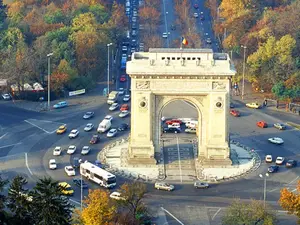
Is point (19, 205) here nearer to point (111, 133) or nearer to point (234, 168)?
point (234, 168)

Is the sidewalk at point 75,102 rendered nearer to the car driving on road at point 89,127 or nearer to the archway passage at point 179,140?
the car driving on road at point 89,127

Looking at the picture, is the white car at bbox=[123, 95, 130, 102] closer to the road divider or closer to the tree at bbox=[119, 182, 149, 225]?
the road divider

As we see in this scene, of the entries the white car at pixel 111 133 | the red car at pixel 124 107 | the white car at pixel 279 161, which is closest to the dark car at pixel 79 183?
the white car at pixel 111 133

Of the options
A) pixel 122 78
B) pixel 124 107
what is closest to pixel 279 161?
pixel 124 107

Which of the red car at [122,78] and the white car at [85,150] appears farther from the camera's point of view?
the red car at [122,78]

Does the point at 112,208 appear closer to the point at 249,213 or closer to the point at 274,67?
the point at 249,213

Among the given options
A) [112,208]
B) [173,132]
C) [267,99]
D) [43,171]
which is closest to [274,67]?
[267,99]
